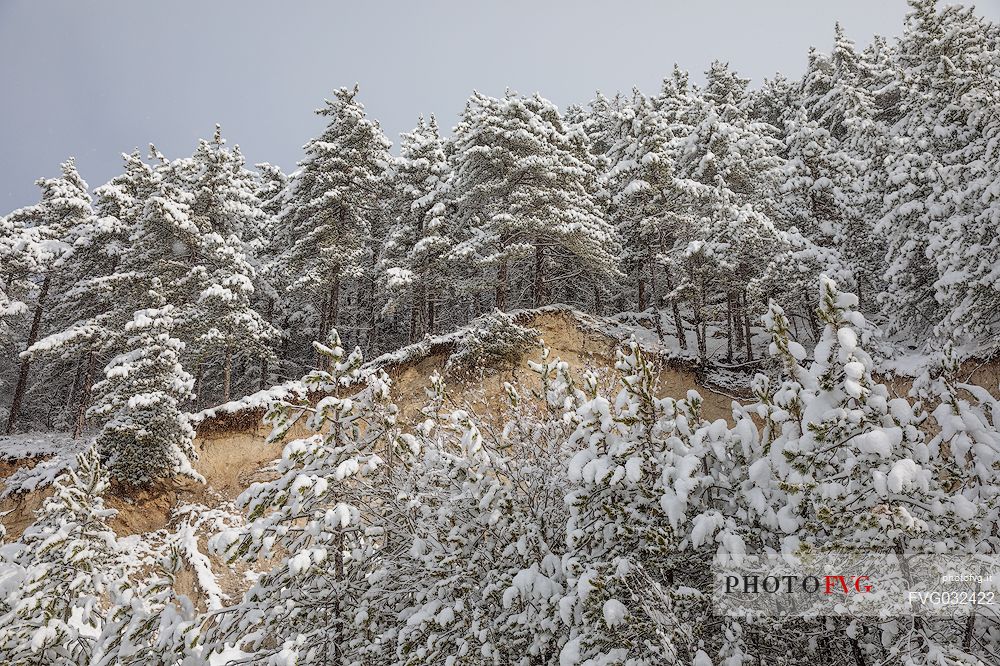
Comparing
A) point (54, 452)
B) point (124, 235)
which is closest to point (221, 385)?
point (124, 235)

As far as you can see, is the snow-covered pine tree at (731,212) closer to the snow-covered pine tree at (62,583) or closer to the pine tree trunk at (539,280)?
the pine tree trunk at (539,280)

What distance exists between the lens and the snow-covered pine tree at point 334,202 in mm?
21562

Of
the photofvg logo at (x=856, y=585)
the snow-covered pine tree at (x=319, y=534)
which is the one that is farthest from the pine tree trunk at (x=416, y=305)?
the photofvg logo at (x=856, y=585)

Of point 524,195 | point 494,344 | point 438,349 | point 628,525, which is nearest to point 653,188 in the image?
point 524,195

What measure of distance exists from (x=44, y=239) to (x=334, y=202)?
1371 cm

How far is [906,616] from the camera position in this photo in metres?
3.46

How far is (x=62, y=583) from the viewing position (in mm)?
6281

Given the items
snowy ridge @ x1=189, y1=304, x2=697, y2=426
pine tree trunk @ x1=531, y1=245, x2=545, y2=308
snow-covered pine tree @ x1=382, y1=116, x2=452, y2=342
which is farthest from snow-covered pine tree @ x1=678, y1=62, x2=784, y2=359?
snow-covered pine tree @ x1=382, y1=116, x2=452, y2=342

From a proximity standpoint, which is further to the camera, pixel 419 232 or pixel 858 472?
pixel 419 232

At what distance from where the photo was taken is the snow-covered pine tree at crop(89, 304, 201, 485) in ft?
46.7

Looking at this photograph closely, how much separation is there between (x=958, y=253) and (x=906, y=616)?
13855 millimetres

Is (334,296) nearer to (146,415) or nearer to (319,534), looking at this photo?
(146,415)

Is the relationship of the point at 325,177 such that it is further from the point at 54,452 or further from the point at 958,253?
the point at 958,253

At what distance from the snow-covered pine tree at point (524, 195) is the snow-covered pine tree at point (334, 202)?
13.4ft
